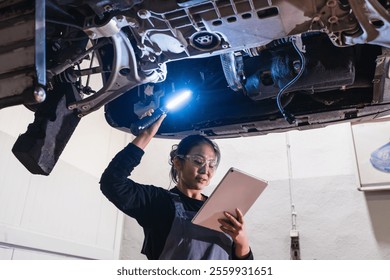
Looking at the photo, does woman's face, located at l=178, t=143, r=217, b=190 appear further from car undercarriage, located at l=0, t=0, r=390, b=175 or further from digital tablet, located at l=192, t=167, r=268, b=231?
digital tablet, located at l=192, t=167, r=268, b=231

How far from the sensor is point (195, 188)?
4.39 ft

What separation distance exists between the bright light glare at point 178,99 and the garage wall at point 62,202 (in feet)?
3.43

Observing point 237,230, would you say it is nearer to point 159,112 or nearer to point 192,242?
point 192,242

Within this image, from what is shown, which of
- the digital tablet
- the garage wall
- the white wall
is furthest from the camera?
the white wall

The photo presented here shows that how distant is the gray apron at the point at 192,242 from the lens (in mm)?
1180

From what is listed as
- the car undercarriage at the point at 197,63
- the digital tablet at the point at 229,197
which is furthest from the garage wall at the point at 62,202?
the digital tablet at the point at 229,197

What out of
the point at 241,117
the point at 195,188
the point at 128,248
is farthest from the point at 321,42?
the point at 128,248

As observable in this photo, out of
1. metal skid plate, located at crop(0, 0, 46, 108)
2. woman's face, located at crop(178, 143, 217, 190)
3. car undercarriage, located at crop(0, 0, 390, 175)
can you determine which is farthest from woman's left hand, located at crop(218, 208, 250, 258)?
metal skid plate, located at crop(0, 0, 46, 108)

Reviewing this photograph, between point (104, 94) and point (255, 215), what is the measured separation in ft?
5.25

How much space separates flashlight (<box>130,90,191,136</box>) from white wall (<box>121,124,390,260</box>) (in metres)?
1.33

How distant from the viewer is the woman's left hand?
1126mm

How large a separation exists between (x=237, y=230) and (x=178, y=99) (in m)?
0.50

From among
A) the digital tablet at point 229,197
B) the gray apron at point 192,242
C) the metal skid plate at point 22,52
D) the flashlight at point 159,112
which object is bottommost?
the gray apron at point 192,242

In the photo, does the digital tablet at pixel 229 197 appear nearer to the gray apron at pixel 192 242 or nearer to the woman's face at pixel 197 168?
the gray apron at pixel 192 242
